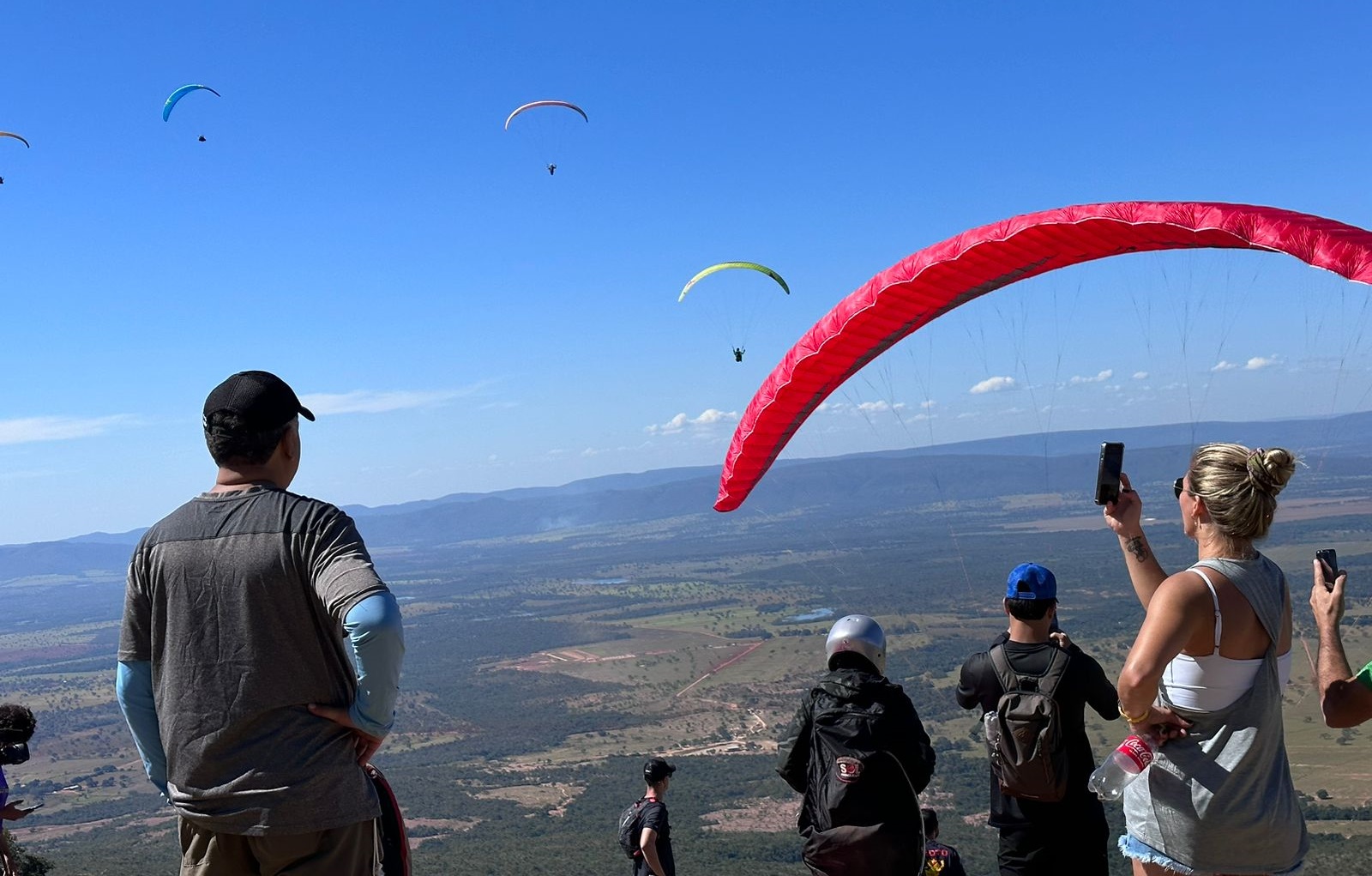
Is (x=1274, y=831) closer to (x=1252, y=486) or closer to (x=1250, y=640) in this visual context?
(x=1250, y=640)

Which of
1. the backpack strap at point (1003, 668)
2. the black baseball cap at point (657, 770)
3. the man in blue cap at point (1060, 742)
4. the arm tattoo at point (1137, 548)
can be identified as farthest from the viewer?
the black baseball cap at point (657, 770)

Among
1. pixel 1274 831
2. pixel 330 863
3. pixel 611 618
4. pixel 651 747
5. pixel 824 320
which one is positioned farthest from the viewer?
pixel 611 618

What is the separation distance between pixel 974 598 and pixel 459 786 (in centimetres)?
6088

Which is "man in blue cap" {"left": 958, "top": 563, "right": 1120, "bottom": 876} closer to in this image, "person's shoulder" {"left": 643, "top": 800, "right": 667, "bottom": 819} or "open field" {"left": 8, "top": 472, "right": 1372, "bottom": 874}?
"person's shoulder" {"left": 643, "top": 800, "right": 667, "bottom": 819}

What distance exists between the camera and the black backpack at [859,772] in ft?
12.8

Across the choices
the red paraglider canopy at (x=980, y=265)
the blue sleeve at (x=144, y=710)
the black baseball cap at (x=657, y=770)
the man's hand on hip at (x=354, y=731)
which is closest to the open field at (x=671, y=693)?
the red paraglider canopy at (x=980, y=265)

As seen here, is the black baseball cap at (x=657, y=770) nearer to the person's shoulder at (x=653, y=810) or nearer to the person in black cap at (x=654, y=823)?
the person in black cap at (x=654, y=823)

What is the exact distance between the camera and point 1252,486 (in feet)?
10.2

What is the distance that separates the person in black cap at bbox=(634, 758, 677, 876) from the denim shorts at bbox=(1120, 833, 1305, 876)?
4.09 meters

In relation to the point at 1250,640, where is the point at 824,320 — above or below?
above

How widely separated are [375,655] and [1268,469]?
96.8 inches

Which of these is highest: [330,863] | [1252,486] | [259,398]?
[259,398]

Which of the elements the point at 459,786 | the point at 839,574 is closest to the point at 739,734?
the point at 459,786

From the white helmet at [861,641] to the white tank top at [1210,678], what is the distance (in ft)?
3.55
